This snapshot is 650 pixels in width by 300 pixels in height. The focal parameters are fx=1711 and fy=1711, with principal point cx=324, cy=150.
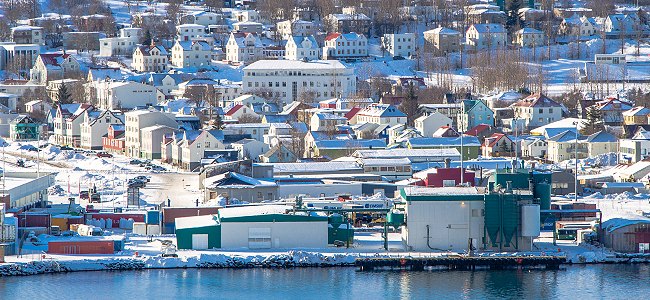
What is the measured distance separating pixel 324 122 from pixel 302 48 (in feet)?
35.1

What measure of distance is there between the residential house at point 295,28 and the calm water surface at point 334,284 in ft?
102

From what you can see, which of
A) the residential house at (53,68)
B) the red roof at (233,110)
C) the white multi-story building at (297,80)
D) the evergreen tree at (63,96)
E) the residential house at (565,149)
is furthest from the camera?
the residential house at (53,68)

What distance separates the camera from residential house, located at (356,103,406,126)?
38037mm

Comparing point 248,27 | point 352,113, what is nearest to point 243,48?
point 248,27

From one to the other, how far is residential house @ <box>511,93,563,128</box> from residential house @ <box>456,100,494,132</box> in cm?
80

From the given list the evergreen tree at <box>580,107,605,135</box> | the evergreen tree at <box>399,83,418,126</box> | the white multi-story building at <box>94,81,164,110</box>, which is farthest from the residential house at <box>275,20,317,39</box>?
the evergreen tree at <box>580,107,605,135</box>

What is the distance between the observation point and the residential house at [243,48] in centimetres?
4894

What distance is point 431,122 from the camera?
1480 inches

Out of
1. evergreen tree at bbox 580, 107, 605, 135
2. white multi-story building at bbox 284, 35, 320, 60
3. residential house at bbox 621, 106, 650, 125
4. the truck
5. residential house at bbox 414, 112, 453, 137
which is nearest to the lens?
the truck

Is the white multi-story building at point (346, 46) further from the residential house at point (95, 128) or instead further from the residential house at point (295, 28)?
the residential house at point (95, 128)

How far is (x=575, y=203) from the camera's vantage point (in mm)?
25750

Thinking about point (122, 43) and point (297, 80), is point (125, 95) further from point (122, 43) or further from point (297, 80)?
point (122, 43)

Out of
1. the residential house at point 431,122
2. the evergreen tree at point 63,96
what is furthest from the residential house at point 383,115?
the evergreen tree at point 63,96

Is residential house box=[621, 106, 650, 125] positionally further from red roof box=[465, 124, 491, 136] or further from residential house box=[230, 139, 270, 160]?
residential house box=[230, 139, 270, 160]
